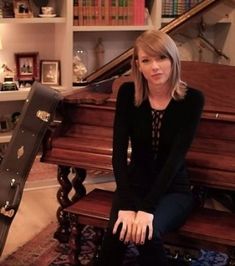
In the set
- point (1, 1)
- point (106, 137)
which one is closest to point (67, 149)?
Result: point (106, 137)

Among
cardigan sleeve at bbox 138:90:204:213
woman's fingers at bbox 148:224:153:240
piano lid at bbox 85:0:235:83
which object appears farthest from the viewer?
piano lid at bbox 85:0:235:83

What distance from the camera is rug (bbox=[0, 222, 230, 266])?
103 inches

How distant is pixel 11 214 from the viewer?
7.86 feet

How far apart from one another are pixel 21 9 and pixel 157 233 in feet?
7.16

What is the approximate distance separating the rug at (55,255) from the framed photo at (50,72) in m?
1.36

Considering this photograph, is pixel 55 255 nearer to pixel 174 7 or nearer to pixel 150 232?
pixel 150 232

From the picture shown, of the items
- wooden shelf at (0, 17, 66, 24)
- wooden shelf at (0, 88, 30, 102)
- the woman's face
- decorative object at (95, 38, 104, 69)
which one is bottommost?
wooden shelf at (0, 88, 30, 102)

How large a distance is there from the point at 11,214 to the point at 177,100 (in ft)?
3.09

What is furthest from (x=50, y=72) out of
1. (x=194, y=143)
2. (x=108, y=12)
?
(x=194, y=143)

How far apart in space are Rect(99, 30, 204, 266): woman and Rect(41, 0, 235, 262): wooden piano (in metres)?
0.10

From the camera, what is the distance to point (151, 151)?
7.18 ft

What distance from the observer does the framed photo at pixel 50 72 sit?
384cm

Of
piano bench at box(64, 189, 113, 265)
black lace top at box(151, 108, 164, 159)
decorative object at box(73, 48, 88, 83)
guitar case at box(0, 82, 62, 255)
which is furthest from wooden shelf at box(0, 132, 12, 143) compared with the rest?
black lace top at box(151, 108, 164, 159)

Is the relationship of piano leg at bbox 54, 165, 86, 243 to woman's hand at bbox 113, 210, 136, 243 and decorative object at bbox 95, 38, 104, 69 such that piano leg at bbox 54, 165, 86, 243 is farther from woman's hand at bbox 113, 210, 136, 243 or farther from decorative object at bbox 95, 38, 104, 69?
decorative object at bbox 95, 38, 104, 69
